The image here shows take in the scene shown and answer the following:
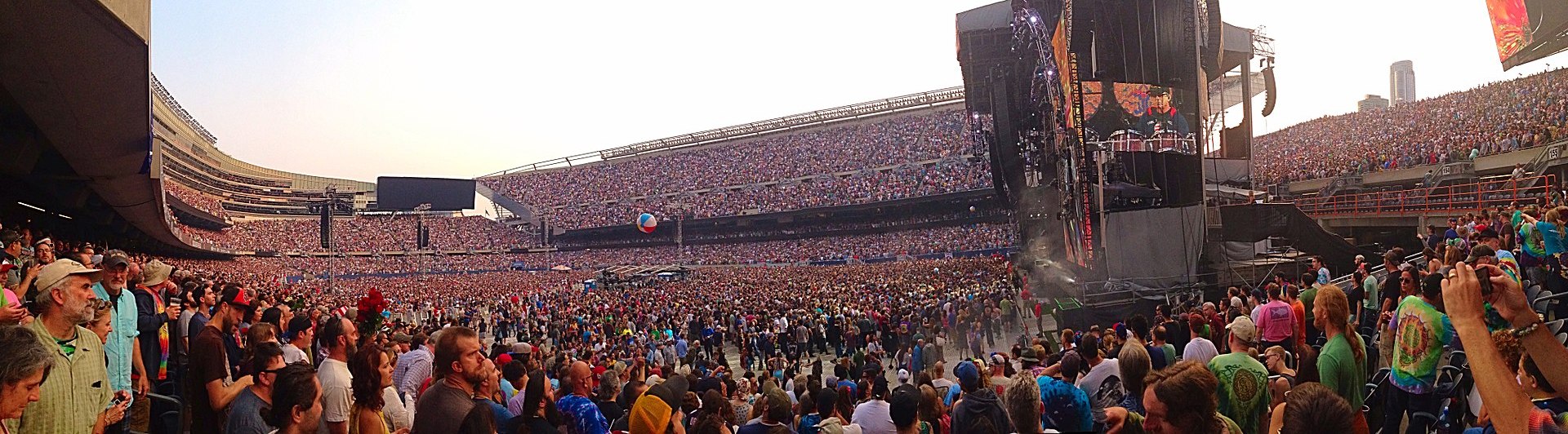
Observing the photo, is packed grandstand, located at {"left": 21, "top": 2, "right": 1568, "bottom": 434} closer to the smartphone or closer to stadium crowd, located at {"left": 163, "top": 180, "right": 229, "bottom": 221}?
the smartphone

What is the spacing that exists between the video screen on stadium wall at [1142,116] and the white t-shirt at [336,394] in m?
16.5

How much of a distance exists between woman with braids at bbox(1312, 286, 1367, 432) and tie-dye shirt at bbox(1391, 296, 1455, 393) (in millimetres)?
229

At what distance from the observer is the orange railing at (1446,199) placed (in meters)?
16.5

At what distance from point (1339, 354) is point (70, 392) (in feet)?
18.3

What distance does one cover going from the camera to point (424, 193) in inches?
2349

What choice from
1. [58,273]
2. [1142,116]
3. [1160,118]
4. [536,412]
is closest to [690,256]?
[1142,116]

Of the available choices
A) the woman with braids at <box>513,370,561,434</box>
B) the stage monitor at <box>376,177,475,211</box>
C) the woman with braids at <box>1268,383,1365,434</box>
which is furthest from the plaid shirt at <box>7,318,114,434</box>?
the stage monitor at <box>376,177,475,211</box>

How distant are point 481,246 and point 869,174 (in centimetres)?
2821

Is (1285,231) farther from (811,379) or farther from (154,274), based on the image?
(154,274)

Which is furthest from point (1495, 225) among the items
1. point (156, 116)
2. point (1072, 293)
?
point (156, 116)

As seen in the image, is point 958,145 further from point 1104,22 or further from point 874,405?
point 874,405

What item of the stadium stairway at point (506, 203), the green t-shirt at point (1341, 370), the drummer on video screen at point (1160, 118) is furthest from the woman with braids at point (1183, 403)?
the stadium stairway at point (506, 203)

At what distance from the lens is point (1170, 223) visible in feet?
55.6

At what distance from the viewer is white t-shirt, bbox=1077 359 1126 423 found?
197 inches
